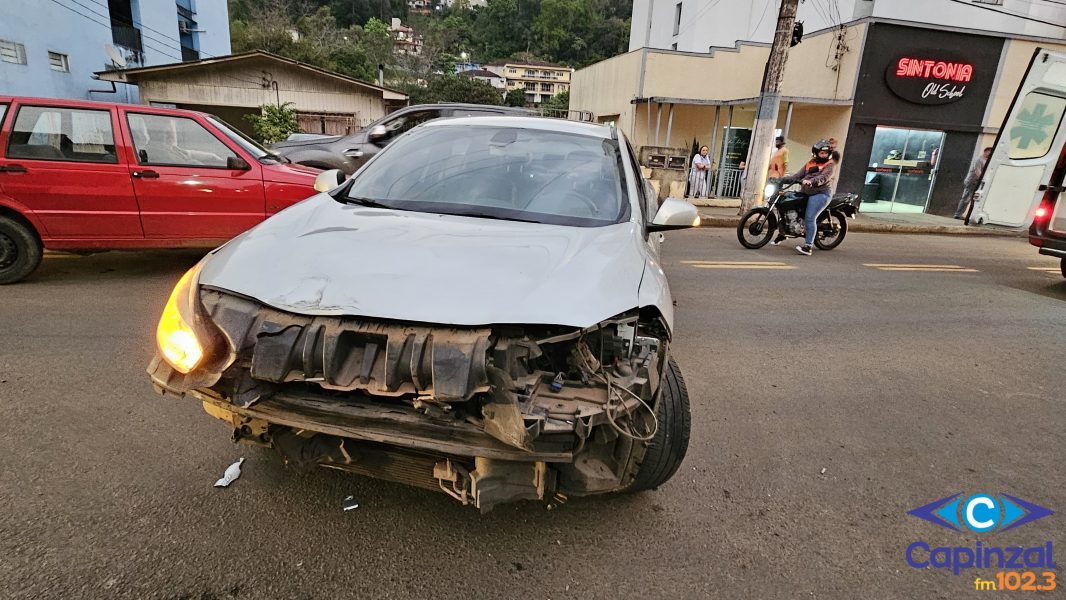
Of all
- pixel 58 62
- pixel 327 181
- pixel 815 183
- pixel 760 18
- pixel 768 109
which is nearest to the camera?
pixel 327 181

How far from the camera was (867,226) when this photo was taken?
531 inches

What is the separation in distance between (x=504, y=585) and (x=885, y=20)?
704 inches

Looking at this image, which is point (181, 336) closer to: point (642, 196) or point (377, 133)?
point (642, 196)

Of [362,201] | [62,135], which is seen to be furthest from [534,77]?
[362,201]

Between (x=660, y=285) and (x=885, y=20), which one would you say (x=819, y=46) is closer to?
(x=885, y=20)

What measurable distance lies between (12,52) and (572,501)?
25.3 meters

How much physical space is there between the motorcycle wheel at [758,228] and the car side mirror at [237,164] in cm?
720

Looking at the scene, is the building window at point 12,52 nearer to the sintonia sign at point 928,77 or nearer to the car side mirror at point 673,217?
the car side mirror at point 673,217

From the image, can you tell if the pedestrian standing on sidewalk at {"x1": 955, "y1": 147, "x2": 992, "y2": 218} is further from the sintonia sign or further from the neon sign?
the neon sign

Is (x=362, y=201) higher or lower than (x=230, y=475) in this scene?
higher

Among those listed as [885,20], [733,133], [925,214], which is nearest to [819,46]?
[885,20]

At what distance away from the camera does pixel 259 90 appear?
2150 cm

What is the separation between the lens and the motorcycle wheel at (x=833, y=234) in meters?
9.58

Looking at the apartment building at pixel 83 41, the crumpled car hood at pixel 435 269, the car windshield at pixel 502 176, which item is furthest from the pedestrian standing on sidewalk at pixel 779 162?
the apartment building at pixel 83 41
